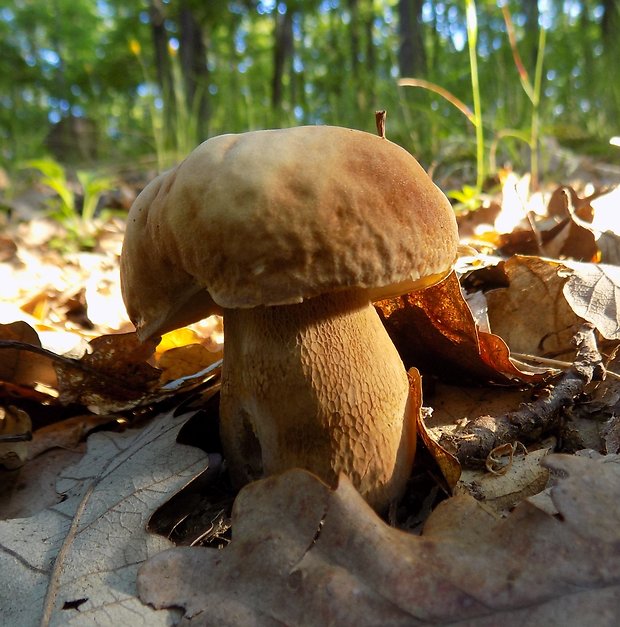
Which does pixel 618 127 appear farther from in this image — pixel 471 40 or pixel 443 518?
pixel 443 518

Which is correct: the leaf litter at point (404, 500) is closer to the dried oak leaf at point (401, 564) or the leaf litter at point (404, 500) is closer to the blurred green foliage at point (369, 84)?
the dried oak leaf at point (401, 564)

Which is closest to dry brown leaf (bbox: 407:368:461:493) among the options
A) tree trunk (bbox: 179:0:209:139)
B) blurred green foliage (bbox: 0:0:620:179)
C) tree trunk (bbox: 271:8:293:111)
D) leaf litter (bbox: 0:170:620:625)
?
leaf litter (bbox: 0:170:620:625)

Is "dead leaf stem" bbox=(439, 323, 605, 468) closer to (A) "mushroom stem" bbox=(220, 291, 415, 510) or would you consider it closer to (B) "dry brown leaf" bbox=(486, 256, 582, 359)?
(A) "mushroom stem" bbox=(220, 291, 415, 510)

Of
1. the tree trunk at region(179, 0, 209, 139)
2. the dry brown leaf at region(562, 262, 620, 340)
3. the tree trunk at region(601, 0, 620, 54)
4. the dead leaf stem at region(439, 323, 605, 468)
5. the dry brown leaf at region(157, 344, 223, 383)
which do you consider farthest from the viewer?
the tree trunk at region(179, 0, 209, 139)

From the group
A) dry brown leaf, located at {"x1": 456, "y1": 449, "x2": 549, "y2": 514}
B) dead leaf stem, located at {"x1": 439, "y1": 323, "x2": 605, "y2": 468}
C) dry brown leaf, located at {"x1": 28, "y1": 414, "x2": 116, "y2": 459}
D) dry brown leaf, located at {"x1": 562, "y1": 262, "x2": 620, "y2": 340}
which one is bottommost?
dry brown leaf, located at {"x1": 28, "y1": 414, "x2": 116, "y2": 459}

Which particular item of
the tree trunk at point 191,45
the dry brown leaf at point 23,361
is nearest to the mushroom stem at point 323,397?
the dry brown leaf at point 23,361

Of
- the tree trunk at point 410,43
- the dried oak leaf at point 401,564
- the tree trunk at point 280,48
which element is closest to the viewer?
the dried oak leaf at point 401,564

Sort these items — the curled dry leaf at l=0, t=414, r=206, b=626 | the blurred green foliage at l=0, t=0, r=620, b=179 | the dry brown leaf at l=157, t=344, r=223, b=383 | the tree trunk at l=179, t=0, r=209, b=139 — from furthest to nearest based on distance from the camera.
Result: the tree trunk at l=179, t=0, r=209, b=139, the blurred green foliage at l=0, t=0, r=620, b=179, the dry brown leaf at l=157, t=344, r=223, b=383, the curled dry leaf at l=0, t=414, r=206, b=626
